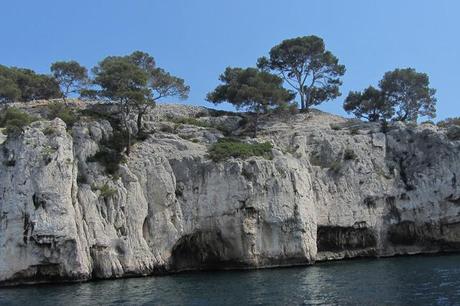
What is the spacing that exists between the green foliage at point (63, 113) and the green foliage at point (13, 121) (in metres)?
2.60

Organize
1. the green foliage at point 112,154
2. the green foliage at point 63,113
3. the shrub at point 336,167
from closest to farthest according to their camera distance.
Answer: the green foliage at point 112,154 < the green foliage at point 63,113 < the shrub at point 336,167

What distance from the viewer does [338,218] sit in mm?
53469

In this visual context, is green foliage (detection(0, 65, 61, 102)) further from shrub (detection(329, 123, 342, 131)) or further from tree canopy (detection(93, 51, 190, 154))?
shrub (detection(329, 123, 342, 131))

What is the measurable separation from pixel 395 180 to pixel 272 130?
14104mm

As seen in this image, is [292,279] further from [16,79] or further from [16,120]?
[16,79]

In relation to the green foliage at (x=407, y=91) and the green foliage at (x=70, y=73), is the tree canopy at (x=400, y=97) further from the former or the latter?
the green foliage at (x=70, y=73)

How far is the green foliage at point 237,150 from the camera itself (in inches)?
1966

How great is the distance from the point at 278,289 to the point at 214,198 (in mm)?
16980

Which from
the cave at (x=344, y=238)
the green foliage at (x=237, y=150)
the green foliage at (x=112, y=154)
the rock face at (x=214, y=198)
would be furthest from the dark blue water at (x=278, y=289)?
the green foliage at (x=237, y=150)

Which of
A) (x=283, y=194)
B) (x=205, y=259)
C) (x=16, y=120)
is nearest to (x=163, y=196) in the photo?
(x=205, y=259)

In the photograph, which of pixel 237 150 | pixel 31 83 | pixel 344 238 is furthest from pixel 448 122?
pixel 31 83

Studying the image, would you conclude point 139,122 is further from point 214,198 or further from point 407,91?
point 407,91

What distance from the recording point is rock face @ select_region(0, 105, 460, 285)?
39.5 metres

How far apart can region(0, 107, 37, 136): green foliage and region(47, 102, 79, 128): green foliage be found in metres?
2.60
